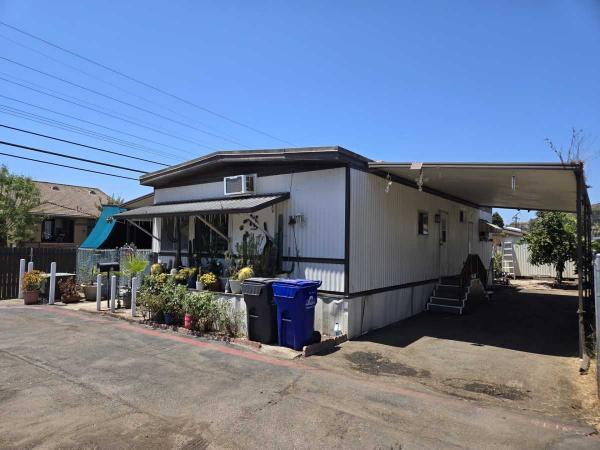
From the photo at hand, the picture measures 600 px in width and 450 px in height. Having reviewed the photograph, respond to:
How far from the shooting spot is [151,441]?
13.6ft

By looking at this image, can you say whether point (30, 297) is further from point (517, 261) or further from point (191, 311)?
point (517, 261)

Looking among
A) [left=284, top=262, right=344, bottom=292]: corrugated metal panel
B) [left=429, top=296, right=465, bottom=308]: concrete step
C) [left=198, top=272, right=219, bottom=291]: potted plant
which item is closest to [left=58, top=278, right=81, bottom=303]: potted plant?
[left=198, top=272, right=219, bottom=291]: potted plant

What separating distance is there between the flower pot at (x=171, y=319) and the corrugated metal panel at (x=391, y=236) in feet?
13.5

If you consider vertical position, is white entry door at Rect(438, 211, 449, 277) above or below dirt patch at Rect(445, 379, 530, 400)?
above

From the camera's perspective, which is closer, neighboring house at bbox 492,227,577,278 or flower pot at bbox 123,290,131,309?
flower pot at bbox 123,290,131,309

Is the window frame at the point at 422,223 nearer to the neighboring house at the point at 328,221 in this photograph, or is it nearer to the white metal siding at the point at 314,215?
the neighboring house at the point at 328,221

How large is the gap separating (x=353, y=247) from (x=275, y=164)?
2.96m

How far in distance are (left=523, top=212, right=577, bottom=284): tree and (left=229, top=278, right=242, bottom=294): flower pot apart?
52.5ft

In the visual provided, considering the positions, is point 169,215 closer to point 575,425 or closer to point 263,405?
point 263,405

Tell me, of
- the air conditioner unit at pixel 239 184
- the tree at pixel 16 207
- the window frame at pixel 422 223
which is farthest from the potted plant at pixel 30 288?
the tree at pixel 16 207

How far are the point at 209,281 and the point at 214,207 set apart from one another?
1785 millimetres

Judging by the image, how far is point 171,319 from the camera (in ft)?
31.9

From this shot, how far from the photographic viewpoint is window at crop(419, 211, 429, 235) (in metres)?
12.0

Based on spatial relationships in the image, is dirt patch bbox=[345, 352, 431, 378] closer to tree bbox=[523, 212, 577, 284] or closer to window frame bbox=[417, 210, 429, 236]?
window frame bbox=[417, 210, 429, 236]
